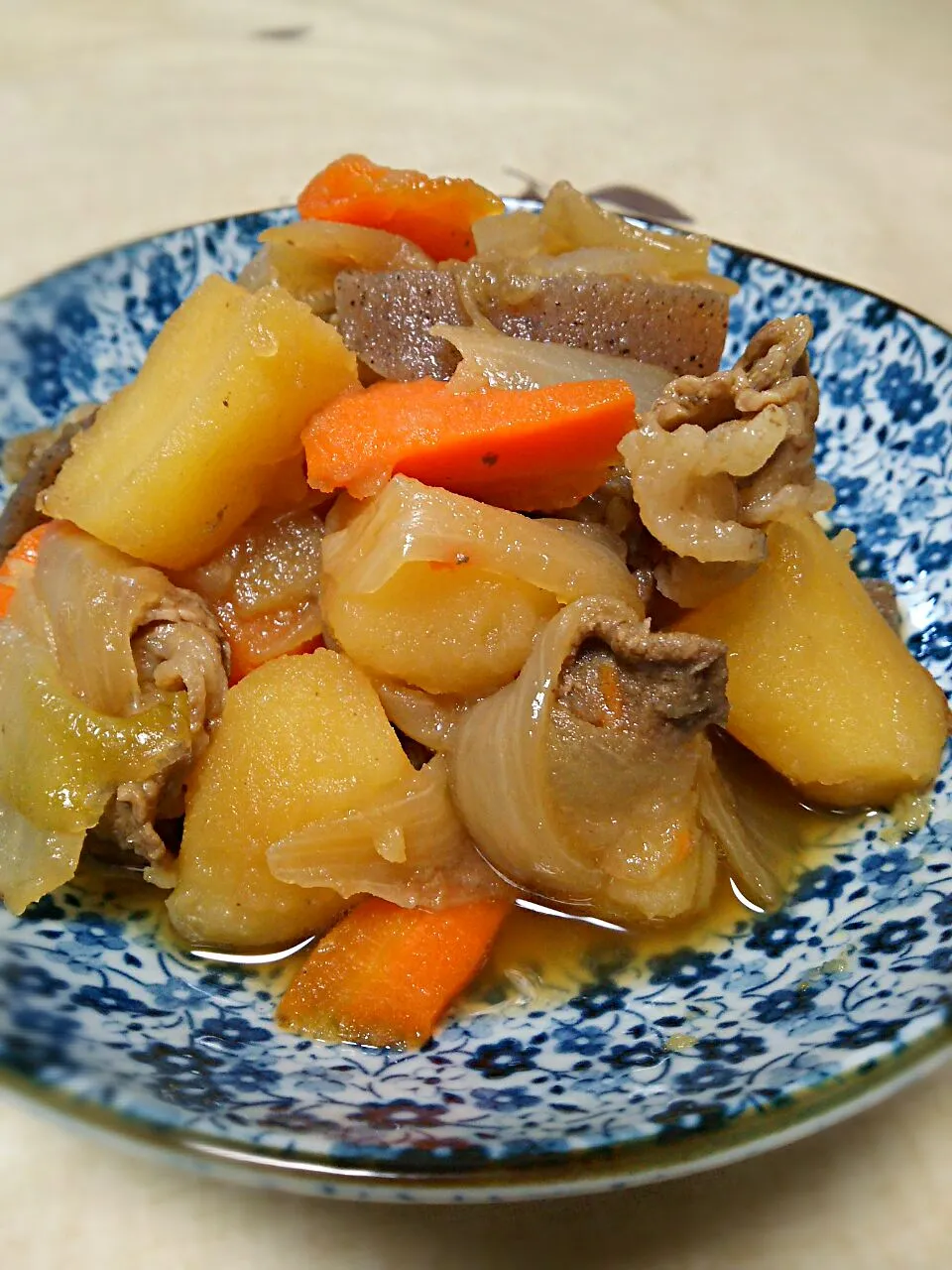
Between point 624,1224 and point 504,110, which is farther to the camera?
point 504,110

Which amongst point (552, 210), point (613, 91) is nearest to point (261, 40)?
point (613, 91)

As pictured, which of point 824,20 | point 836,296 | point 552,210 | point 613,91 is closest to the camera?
point 552,210

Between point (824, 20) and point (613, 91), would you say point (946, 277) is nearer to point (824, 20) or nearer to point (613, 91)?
point (613, 91)

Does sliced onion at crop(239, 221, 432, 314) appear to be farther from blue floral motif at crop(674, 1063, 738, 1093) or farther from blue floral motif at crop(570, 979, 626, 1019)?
blue floral motif at crop(674, 1063, 738, 1093)

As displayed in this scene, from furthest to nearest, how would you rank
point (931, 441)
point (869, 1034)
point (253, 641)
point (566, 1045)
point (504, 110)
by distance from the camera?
point (504, 110)
point (931, 441)
point (253, 641)
point (566, 1045)
point (869, 1034)

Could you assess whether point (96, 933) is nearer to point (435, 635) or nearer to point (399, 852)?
point (399, 852)

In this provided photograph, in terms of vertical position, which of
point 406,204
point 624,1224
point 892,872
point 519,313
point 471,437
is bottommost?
point 624,1224

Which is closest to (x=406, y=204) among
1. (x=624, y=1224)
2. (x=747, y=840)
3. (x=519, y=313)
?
(x=519, y=313)

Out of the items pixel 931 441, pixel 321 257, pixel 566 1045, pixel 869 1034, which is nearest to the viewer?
pixel 869 1034
